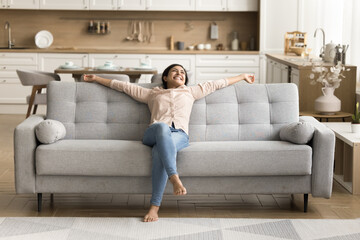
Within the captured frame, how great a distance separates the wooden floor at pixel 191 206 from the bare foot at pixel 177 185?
1.18 feet

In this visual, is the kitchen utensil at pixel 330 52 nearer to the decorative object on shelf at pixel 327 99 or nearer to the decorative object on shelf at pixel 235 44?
the decorative object on shelf at pixel 327 99

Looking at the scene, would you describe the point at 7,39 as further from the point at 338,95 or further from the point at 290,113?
the point at 290,113

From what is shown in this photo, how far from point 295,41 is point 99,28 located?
3.08 metres

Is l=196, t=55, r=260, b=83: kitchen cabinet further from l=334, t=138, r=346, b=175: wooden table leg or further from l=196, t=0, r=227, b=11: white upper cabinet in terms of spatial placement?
l=334, t=138, r=346, b=175: wooden table leg

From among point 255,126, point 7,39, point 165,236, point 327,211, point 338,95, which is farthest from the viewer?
point 7,39

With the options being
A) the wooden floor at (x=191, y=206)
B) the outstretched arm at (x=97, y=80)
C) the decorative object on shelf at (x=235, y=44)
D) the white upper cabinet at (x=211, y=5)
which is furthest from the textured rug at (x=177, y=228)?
the decorative object on shelf at (x=235, y=44)

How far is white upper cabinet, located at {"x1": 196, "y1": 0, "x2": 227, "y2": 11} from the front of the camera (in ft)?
31.0

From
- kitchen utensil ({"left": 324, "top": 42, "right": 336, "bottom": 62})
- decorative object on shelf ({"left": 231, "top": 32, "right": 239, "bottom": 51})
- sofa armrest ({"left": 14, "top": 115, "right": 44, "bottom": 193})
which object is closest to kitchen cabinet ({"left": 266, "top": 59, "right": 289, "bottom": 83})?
kitchen utensil ({"left": 324, "top": 42, "right": 336, "bottom": 62})

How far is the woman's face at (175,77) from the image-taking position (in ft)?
14.9

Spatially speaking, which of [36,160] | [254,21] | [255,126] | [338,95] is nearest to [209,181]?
[255,126]

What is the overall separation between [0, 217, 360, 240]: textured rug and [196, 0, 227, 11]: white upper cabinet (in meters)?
5.89

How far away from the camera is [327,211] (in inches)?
168

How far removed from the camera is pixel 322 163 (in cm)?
411

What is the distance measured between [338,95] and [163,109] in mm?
2511
